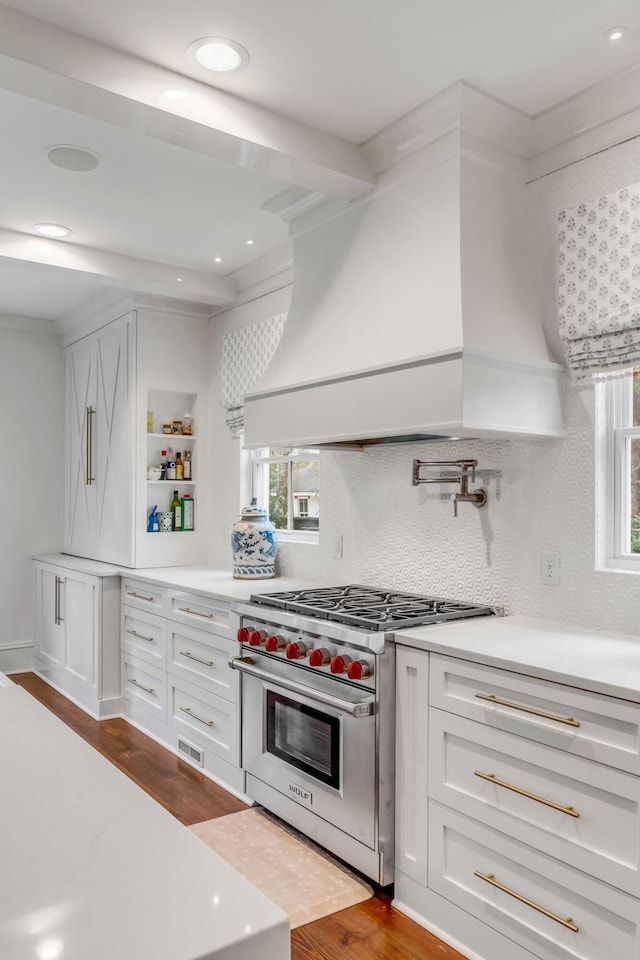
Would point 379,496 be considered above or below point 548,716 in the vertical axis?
above

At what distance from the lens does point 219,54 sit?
2182mm

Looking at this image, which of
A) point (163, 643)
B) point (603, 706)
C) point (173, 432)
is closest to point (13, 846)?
point (603, 706)

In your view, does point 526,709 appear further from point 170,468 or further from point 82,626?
point 82,626

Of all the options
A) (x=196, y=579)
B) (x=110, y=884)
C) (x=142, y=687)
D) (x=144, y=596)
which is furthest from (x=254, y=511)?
(x=110, y=884)

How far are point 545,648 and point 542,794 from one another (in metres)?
0.42

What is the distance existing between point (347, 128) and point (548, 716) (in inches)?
83.6

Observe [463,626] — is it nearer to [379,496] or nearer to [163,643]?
[379,496]

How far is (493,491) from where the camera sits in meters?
2.83

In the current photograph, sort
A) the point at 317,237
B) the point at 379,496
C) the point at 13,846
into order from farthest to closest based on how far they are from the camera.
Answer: the point at 379,496
the point at 317,237
the point at 13,846

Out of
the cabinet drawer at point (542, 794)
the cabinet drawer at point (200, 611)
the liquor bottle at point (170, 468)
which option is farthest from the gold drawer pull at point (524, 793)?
the liquor bottle at point (170, 468)

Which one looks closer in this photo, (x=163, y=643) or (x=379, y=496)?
(x=379, y=496)

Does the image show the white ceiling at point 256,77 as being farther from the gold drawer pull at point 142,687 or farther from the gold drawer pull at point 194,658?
the gold drawer pull at point 142,687

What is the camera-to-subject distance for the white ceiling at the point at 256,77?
201 cm

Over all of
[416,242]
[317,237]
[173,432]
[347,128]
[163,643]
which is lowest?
[163,643]
